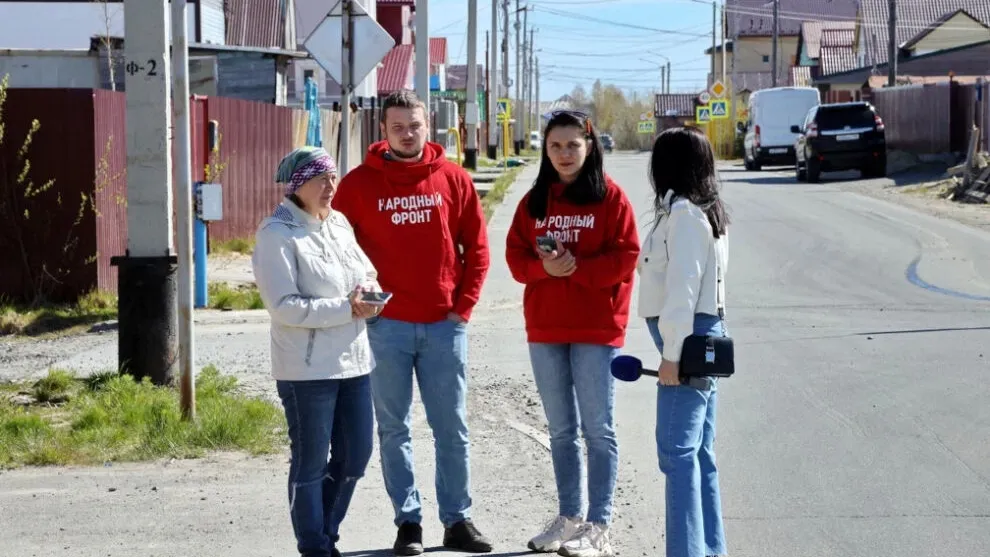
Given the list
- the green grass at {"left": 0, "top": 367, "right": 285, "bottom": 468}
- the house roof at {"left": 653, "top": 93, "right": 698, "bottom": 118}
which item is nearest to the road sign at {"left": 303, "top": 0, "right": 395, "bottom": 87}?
the green grass at {"left": 0, "top": 367, "right": 285, "bottom": 468}

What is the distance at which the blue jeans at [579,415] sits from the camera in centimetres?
545

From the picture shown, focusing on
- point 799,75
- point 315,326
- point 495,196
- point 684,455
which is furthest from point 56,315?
point 799,75

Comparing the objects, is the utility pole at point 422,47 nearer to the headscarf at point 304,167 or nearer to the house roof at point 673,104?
the headscarf at point 304,167

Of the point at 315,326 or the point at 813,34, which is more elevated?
the point at 813,34

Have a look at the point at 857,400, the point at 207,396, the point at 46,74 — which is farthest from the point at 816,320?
the point at 46,74

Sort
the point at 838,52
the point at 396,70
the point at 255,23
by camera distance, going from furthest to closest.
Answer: the point at 838,52 → the point at 396,70 → the point at 255,23

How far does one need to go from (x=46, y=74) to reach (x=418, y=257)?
20092 mm

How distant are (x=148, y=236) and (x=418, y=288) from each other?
12.2ft

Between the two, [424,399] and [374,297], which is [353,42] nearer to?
[424,399]

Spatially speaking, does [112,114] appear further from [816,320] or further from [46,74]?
[46,74]

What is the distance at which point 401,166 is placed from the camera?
5.49 m

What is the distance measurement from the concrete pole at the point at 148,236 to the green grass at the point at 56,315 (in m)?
3.35

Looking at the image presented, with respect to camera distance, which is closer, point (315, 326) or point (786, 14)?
point (315, 326)

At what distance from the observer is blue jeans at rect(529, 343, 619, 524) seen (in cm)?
545
